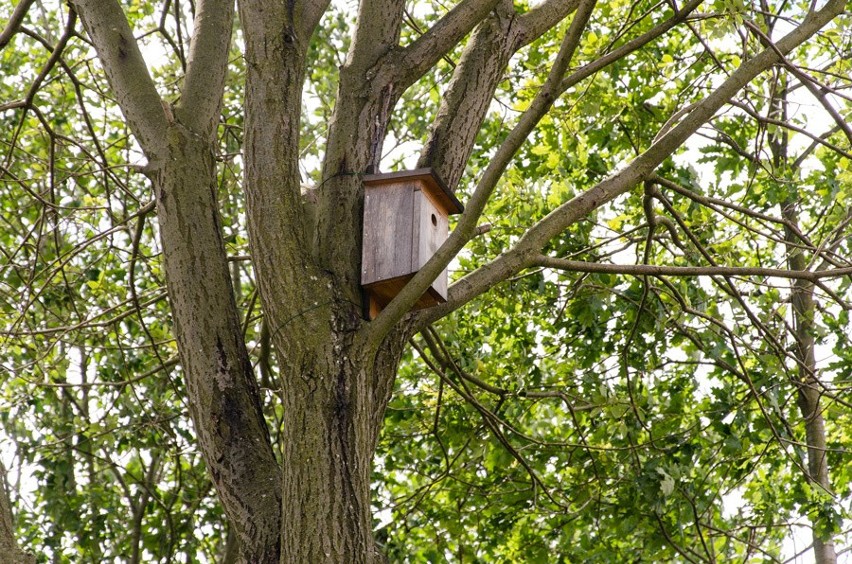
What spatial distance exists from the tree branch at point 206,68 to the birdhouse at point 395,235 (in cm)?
59

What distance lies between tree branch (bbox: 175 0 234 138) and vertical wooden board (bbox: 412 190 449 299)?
2.30 ft

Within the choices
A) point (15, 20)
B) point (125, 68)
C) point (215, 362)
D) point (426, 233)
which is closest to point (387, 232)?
point (426, 233)

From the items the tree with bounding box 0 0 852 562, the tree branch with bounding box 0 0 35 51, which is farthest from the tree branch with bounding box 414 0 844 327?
the tree branch with bounding box 0 0 35 51

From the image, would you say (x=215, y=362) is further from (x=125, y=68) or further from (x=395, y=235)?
(x=125, y=68)

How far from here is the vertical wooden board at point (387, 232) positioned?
2.82 m

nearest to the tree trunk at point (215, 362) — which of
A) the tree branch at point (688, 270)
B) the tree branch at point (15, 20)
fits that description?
the tree branch at point (15, 20)

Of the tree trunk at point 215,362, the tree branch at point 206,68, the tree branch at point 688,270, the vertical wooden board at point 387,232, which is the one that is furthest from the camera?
the tree branch at point 206,68

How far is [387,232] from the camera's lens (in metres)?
2.88

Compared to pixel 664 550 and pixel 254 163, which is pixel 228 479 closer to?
pixel 254 163

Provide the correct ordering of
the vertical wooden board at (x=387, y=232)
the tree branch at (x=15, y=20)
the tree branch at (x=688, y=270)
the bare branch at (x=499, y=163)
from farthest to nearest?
the tree branch at (x=15, y=20), the vertical wooden board at (x=387, y=232), the tree branch at (x=688, y=270), the bare branch at (x=499, y=163)

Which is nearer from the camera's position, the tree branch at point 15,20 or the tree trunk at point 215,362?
the tree trunk at point 215,362

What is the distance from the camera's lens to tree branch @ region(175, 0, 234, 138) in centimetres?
313

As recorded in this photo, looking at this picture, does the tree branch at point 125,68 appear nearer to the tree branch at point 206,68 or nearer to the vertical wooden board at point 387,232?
the tree branch at point 206,68

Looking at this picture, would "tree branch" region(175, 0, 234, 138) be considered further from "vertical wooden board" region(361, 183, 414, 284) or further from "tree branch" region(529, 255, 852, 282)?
"tree branch" region(529, 255, 852, 282)
